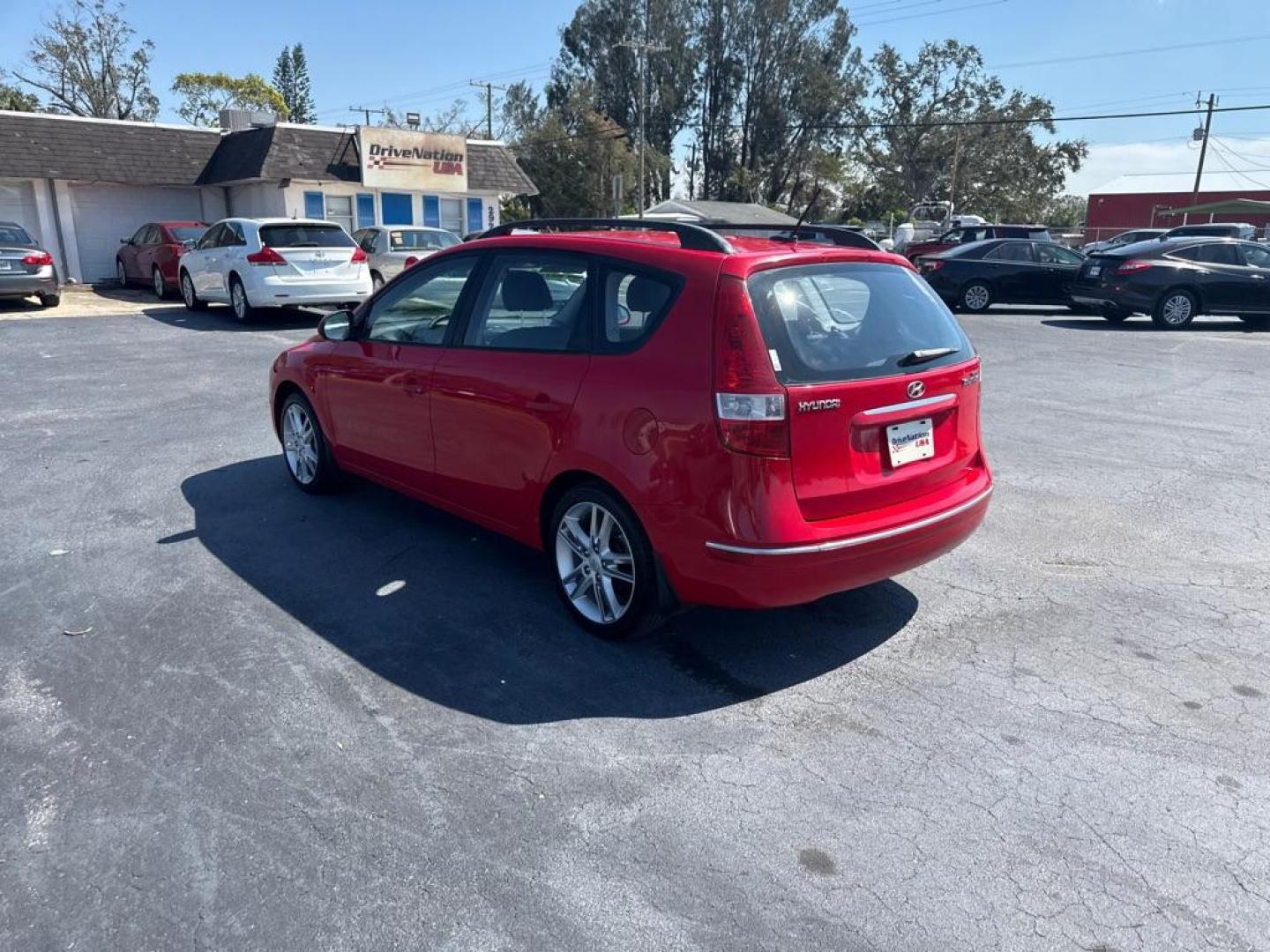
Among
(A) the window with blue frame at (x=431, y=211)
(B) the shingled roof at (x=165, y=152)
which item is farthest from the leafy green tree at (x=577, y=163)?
(B) the shingled roof at (x=165, y=152)

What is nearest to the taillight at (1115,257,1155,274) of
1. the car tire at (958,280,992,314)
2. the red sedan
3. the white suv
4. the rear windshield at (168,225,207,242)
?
the car tire at (958,280,992,314)

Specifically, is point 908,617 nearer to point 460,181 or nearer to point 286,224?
point 286,224

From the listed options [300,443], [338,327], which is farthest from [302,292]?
[338,327]

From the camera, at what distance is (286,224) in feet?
45.8

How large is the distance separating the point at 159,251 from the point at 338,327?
50.8ft

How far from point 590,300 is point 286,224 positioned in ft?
38.1

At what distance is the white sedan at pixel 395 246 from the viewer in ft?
58.7

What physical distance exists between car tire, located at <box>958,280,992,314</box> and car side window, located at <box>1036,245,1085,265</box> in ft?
4.03

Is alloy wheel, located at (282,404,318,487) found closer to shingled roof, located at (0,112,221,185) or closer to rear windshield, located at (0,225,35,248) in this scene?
rear windshield, located at (0,225,35,248)

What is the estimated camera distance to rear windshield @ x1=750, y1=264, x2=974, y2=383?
11.3 feet

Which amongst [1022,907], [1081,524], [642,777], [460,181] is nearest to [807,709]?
[642,777]

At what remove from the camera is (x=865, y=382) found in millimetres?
3527

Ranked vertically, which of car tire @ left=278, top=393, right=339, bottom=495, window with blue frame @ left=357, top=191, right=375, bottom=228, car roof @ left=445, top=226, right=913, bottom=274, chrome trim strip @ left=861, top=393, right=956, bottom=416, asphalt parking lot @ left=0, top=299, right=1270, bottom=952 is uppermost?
window with blue frame @ left=357, top=191, right=375, bottom=228

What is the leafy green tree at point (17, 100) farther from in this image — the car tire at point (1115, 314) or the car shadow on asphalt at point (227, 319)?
the car tire at point (1115, 314)
